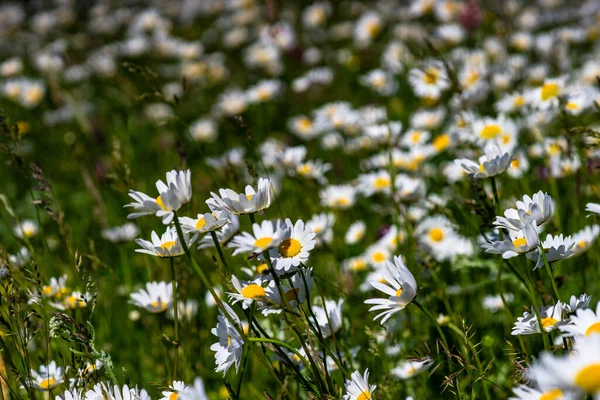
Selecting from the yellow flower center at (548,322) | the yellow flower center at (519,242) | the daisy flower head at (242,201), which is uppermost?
the daisy flower head at (242,201)

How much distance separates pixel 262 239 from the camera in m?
1.29

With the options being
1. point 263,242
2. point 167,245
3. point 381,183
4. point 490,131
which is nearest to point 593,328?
point 263,242

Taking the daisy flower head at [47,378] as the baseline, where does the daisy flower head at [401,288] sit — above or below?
above

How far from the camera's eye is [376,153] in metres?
3.86

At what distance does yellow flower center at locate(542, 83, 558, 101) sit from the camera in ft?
8.51

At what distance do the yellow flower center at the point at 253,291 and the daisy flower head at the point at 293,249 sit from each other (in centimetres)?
8

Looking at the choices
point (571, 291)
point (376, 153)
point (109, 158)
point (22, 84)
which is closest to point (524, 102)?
point (571, 291)

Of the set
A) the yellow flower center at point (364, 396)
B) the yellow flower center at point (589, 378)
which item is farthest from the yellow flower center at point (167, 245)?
the yellow flower center at point (589, 378)

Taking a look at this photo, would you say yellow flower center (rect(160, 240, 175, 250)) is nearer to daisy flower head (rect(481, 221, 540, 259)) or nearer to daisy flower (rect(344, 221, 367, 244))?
daisy flower head (rect(481, 221, 540, 259))

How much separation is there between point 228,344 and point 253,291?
15 centimetres

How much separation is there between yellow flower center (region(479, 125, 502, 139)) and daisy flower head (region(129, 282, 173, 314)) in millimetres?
1527

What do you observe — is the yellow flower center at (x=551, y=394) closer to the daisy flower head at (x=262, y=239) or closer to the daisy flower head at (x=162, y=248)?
the daisy flower head at (x=262, y=239)

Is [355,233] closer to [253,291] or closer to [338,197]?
[338,197]

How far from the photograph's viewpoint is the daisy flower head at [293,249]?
4.46 feet
